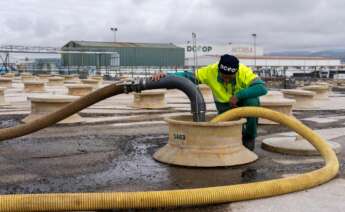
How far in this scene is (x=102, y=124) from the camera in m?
11.2

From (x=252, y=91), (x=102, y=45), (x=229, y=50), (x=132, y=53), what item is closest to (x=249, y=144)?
(x=252, y=91)

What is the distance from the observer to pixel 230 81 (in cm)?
732

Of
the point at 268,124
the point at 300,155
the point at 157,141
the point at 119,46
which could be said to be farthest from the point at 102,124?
the point at 119,46

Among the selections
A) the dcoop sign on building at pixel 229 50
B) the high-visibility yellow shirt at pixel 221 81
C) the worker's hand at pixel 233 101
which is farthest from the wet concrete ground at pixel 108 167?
the dcoop sign on building at pixel 229 50

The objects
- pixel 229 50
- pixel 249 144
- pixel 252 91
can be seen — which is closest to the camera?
pixel 252 91

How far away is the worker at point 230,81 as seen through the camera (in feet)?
23.0

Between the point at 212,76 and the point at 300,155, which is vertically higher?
the point at 212,76

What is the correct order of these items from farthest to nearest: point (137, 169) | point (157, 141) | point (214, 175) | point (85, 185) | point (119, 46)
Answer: point (119, 46), point (157, 141), point (137, 169), point (214, 175), point (85, 185)

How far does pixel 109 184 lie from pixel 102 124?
18.4 ft

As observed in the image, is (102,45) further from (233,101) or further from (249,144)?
(233,101)

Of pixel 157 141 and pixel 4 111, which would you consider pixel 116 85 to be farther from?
pixel 4 111

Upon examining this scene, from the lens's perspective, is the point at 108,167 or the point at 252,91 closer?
the point at 108,167

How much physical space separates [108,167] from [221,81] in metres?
2.05

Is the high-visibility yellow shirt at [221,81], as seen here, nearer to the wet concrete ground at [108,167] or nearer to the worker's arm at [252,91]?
the worker's arm at [252,91]
